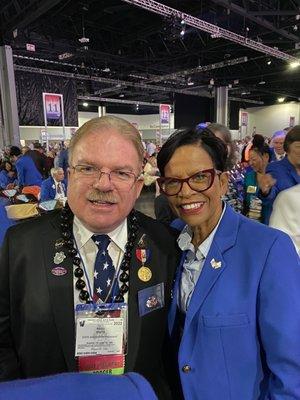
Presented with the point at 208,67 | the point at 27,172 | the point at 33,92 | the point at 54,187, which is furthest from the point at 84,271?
the point at 208,67

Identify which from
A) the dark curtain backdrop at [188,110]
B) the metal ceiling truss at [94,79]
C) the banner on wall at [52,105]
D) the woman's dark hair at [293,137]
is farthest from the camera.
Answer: the dark curtain backdrop at [188,110]

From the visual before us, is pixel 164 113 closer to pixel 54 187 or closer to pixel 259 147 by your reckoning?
pixel 54 187

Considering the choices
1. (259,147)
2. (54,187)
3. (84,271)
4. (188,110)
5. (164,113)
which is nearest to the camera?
(84,271)

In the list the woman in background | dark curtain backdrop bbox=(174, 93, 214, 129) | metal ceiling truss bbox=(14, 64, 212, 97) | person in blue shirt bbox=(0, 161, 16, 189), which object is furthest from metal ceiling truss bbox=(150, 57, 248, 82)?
the woman in background

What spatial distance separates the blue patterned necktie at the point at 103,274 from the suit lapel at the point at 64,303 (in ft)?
0.29

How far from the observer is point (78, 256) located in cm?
114

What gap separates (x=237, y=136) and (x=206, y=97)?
4.41m

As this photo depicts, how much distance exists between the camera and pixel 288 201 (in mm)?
1774

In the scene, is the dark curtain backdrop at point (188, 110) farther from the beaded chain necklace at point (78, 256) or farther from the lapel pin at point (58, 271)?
the lapel pin at point (58, 271)

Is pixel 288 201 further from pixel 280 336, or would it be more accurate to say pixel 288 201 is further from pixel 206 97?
pixel 206 97

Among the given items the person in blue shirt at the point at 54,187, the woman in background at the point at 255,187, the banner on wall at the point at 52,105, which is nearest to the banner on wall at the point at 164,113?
the banner on wall at the point at 52,105

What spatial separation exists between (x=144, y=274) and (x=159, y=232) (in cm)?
19

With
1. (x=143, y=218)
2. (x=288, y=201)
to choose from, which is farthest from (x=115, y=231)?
(x=288, y=201)

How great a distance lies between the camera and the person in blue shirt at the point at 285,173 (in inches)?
93.0
